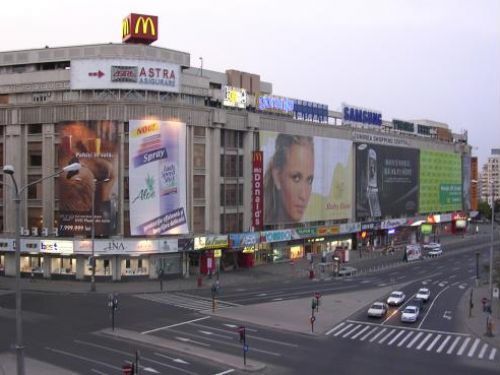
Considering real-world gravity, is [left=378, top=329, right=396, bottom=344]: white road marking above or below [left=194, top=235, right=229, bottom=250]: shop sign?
below

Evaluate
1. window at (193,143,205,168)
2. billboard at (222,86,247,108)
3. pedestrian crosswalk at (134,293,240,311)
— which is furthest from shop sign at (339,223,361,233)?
pedestrian crosswalk at (134,293,240,311)

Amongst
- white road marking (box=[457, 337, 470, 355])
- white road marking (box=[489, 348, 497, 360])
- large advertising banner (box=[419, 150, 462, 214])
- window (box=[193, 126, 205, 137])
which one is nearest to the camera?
white road marking (box=[489, 348, 497, 360])

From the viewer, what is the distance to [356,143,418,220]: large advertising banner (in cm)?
11988

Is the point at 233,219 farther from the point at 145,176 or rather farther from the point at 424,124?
the point at 424,124

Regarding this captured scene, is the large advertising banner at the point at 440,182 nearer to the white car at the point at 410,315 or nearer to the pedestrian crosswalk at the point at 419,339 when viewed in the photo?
the white car at the point at 410,315

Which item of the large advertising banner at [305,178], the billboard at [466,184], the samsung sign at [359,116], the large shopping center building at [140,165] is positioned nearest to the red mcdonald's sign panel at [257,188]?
the large shopping center building at [140,165]

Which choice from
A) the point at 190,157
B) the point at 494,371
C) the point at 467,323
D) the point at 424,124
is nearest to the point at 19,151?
the point at 190,157

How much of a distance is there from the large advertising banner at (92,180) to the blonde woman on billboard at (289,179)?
2762 cm

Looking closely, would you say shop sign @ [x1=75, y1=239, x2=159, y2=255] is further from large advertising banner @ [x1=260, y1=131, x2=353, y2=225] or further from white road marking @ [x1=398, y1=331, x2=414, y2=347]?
white road marking @ [x1=398, y1=331, x2=414, y2=347]

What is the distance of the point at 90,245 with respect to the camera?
239 ft

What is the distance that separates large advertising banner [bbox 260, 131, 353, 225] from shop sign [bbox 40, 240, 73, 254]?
31.9 meters

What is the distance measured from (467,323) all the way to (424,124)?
385ft

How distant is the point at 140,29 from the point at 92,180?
21210 mm

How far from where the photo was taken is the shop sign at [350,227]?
112312 mm
